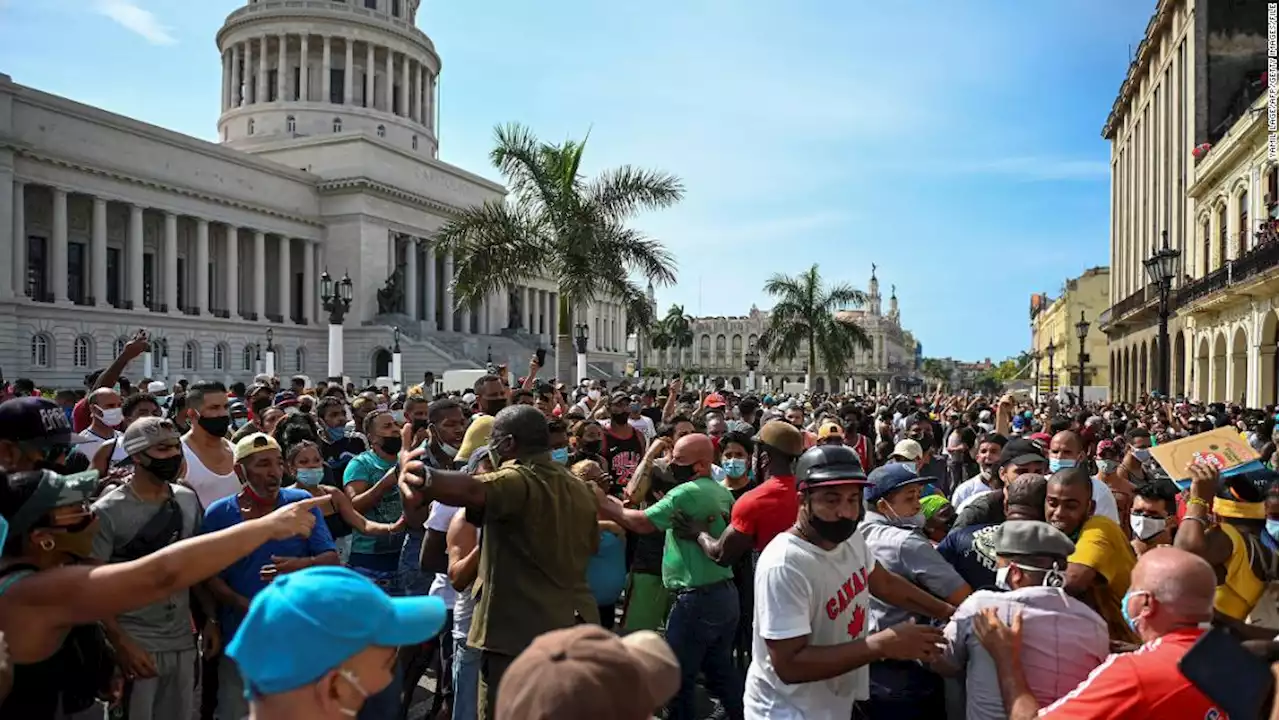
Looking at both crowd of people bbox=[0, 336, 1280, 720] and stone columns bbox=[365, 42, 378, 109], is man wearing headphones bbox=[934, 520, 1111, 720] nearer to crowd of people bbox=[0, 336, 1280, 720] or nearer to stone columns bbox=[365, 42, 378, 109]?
crowd of people bbox=[0, 336, 1280, 720]

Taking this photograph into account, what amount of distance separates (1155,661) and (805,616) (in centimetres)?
116

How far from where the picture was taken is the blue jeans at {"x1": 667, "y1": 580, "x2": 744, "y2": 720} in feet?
17.2

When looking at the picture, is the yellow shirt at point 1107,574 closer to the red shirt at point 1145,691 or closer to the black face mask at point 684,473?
the red shirt at point 1145,691

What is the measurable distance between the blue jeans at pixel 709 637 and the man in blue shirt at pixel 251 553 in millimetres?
2006

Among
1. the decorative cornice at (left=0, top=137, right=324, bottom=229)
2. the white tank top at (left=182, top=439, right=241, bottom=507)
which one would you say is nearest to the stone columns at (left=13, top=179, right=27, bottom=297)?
the decorative cornice at (left=0, top=137, right=324, bottom=229)

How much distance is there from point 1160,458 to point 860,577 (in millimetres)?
3046

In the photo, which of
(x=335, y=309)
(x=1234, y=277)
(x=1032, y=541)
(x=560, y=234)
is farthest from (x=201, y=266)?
(x=1032, y=541)

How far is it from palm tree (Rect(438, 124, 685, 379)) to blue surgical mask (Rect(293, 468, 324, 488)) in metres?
15.7

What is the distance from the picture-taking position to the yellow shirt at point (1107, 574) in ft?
12.0

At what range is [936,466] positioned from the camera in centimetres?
978

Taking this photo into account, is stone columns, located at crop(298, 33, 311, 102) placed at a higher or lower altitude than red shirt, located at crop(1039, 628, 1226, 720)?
higher

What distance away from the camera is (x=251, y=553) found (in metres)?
4.11

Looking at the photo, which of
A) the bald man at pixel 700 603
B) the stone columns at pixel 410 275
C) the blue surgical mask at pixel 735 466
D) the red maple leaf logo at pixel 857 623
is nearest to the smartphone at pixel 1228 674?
the red maple leaf logo at pixel 857 623

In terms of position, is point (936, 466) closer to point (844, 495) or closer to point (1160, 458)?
point (1160, 458)
